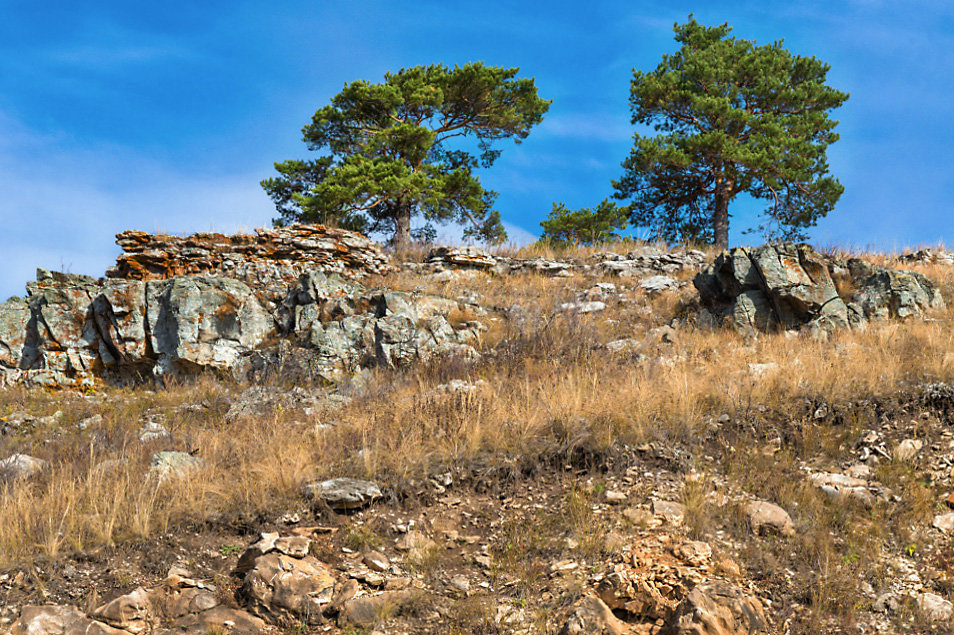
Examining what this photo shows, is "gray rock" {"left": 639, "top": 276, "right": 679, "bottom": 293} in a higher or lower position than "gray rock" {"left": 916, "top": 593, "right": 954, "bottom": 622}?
higher

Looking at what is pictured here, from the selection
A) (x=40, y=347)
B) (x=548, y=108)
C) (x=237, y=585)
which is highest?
(x=548, y=108)

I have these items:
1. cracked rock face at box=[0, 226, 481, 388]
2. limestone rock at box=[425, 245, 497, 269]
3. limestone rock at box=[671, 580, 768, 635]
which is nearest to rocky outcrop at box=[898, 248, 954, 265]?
limestone rock at box=[425, 245, 497, 269]

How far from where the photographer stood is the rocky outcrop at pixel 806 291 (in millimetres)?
11508

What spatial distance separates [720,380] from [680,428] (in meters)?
1.39

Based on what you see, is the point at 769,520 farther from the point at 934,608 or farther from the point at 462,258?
the point at 462,258

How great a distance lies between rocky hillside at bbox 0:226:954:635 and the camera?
15.4 feet

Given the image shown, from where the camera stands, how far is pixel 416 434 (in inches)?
263

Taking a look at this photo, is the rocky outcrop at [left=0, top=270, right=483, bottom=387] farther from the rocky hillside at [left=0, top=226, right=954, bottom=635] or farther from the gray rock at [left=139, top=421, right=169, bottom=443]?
the gray rock at [left=139, top=421, right=169, bottom=443]

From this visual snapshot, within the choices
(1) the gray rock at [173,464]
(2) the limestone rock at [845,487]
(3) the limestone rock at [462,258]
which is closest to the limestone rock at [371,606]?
(1) the gray rock at [173,464]

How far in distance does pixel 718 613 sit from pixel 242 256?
14410 millimetres

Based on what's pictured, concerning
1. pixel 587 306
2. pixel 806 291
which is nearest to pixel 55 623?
pixel 587 306

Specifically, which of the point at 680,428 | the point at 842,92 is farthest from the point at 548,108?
the point at 680,428

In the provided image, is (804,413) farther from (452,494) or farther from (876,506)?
(452,494)

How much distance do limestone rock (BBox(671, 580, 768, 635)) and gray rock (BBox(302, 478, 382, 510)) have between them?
2.77 m
